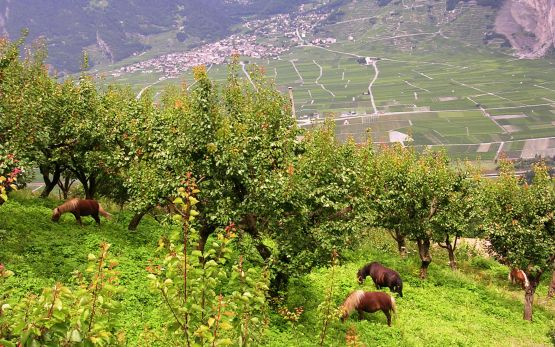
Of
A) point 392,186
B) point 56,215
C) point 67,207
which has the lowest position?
point 392,186

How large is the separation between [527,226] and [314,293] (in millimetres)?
14559

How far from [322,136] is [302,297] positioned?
352 inches

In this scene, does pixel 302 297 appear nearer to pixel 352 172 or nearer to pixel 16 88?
pixel 352 172

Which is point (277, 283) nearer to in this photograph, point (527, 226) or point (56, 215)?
point (56, 215)

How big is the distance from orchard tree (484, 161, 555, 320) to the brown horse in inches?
990

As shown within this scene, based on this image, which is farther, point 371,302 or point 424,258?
point 424,258

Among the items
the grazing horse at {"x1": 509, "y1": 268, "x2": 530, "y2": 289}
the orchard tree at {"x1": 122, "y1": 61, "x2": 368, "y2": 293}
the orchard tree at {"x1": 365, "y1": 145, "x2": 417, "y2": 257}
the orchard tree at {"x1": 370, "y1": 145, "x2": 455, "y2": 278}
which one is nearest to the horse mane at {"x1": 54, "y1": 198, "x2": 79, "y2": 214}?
the orchard tree at {"x1": 122, "y1": 61, "x2": 368, "y2": 293}

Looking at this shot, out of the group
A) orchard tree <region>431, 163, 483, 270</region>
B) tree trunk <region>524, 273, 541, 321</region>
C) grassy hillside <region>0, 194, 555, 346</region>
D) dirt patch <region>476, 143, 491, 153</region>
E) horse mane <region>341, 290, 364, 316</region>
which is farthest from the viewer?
dirt patch <region>476, 143, 491, 153</region>

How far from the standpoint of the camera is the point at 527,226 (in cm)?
2778

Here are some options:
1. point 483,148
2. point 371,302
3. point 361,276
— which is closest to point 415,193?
point 361,276

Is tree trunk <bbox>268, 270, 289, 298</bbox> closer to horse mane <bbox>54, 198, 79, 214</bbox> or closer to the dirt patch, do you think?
horse mane <bbox>54, 198, 79, 214</bbox>

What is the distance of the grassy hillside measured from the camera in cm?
1925

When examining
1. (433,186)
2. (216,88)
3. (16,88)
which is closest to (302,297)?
(216,88)

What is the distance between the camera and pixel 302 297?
77.4 ft
